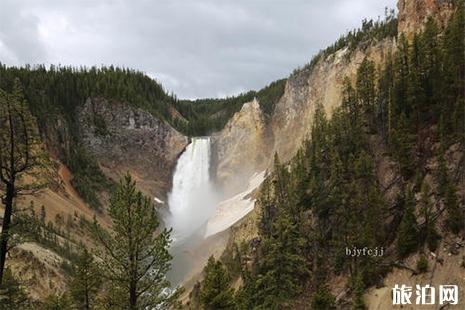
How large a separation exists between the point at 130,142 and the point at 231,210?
107ft

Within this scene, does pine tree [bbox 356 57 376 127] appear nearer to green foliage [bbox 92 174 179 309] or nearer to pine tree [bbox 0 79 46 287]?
green foliage [bbox 92 174 179 309]

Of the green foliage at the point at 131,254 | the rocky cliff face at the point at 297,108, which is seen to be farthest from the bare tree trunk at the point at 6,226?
the rocky cliff face at the point at 297,108

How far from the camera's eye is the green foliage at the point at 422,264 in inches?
1404

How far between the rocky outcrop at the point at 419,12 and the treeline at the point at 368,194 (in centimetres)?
357

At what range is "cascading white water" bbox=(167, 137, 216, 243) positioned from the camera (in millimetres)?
98812

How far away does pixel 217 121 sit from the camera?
127188mm

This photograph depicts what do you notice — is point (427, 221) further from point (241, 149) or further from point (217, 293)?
point (241, 149)

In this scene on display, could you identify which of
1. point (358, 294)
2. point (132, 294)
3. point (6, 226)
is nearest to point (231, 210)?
point (358, 294)

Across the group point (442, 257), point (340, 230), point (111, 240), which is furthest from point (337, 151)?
point (111, 240)

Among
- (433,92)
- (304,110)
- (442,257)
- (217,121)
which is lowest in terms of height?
(442,257)

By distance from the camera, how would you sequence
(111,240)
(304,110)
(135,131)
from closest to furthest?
(111,240)
(304,110)
(135,131)

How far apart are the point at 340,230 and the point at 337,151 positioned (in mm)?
9426

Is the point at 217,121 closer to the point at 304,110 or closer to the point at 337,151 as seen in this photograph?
the point at 304,110

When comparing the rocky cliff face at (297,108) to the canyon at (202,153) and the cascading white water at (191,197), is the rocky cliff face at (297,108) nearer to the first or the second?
the canyon at (202,153)
